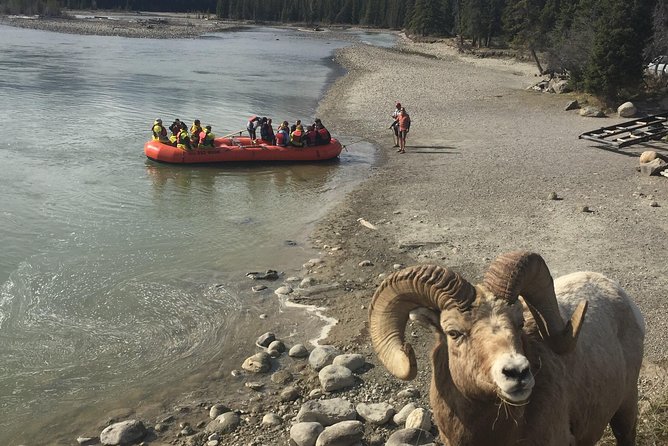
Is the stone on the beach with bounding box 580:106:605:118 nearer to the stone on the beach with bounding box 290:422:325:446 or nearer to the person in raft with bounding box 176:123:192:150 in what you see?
the person in raft with bounding box 176:123:192:150

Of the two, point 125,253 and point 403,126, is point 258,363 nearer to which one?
point 125,253

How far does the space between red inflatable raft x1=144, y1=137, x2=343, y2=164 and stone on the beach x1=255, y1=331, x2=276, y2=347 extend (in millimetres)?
12448

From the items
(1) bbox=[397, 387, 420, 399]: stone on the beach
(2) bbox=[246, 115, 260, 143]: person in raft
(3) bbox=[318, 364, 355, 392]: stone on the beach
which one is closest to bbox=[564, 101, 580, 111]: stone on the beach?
(2) bbox=[246, 115, 260, 143]: person in raft

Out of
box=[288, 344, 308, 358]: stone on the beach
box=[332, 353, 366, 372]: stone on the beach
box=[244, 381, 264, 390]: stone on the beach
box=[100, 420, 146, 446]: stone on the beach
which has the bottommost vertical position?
box=[100, 420, 146, 446]: stone on the beach

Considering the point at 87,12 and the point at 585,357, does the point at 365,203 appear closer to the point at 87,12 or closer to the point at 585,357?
the point at 585,357

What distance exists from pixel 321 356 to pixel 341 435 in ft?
7.12

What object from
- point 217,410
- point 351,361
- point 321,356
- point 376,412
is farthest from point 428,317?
point 321,356

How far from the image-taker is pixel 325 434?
24.0ft

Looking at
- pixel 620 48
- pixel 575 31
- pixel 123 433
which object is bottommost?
pixel 123 433

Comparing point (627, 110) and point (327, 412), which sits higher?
point (627, 110)

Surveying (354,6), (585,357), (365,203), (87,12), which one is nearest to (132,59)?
(365,203)

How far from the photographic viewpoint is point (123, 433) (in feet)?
26.0

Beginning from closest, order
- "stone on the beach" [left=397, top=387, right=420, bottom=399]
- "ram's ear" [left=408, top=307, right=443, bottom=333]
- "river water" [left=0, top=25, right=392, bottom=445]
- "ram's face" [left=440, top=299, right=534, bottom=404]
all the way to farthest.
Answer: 1. "ram's face" [left=440, top=299, right=534, bottom=404]
2. "ram's ear" [left=408, top=307, right=443, bottom=333]
3. "stone on the beach" [left=397, top=387, right=420, bottom=399]
4. "river water" [left=0, top=25, right=392, bottom=445]

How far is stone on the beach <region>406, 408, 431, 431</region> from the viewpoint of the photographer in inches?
285
